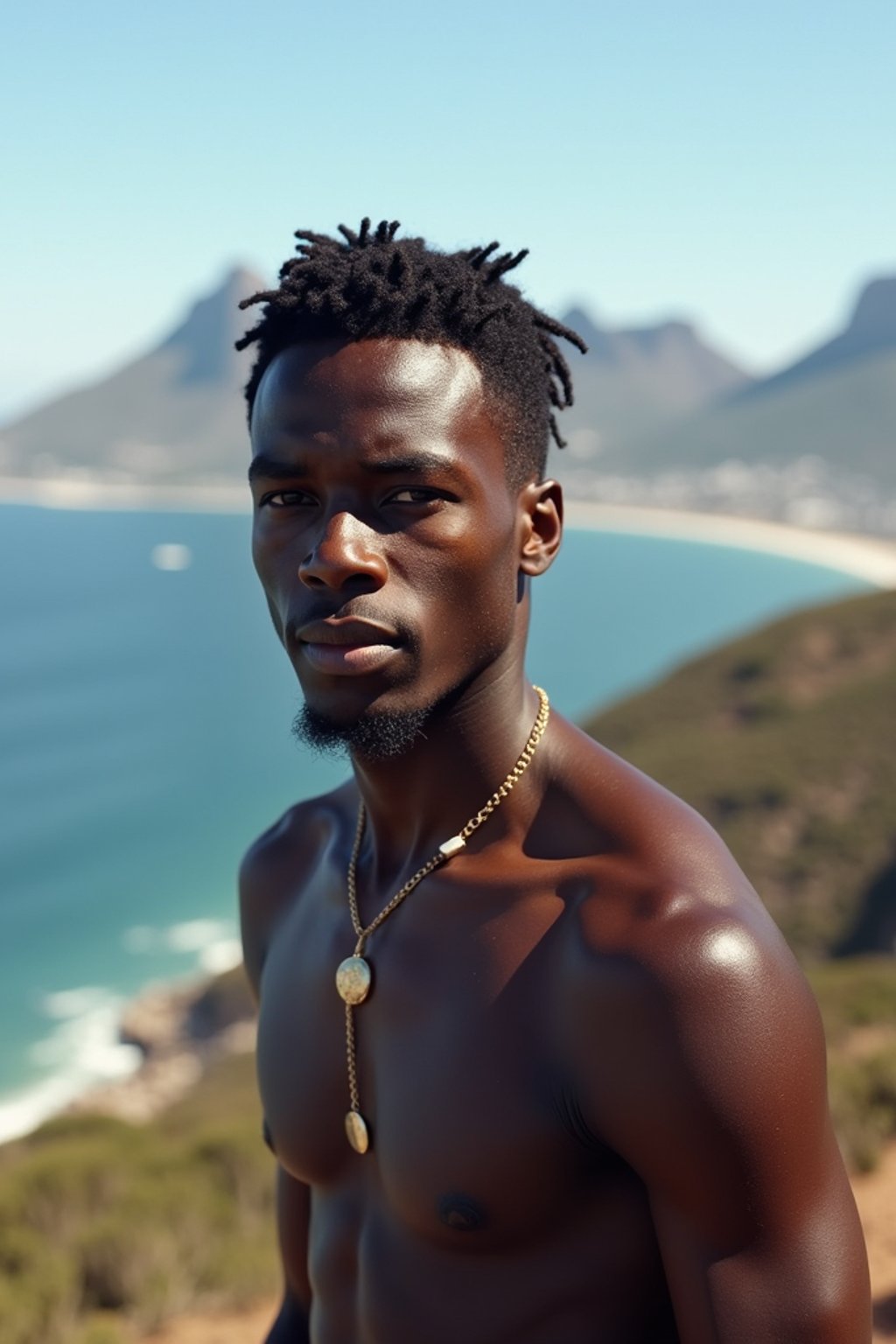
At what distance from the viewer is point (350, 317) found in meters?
2.22

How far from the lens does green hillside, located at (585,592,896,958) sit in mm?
31031

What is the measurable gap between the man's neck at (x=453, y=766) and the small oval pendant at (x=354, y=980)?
0.54 feet

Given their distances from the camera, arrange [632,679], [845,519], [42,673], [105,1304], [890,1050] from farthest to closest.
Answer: [845,519] → [632,679] → [42,673] → [890,1050] → [105,1304]

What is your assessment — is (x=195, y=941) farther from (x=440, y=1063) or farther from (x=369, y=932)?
(x=440, y=1063)

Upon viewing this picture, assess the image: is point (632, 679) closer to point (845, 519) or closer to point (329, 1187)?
point (329, 1187)

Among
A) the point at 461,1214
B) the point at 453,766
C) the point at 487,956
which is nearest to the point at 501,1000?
the point at 487,956

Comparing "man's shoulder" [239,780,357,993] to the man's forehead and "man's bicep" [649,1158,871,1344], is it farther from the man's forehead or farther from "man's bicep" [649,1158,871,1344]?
"man's bicep" [649,1158,871,1344]

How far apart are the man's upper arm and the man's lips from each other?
607mm

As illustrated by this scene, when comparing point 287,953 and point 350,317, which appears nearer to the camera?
point 350,317

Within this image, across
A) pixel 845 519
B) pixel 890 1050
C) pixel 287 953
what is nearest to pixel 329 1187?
pixel 287 953

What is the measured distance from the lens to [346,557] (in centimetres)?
207

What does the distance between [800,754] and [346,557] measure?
37.3 meters

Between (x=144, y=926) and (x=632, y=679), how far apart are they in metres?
52.8

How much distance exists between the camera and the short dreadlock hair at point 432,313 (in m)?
2.24
